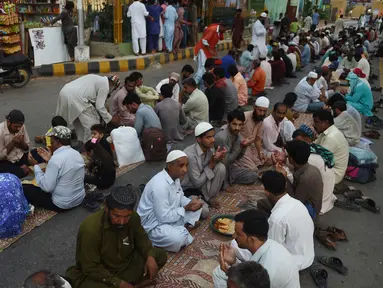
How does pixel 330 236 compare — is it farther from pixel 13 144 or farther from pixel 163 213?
pixel 13 144

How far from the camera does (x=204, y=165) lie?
Result: 470cm

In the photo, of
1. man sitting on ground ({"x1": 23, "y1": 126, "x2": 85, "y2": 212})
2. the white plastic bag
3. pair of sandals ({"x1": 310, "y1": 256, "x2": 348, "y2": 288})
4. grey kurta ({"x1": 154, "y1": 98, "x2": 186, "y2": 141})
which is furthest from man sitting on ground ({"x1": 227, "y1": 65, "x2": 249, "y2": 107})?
pair of sandals ({"x1": 310, "y1": 256, "x2": 348, "y2": 288})

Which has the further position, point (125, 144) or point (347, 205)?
point (125, 144)

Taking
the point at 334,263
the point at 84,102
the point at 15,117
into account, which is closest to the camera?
the point at 334,263

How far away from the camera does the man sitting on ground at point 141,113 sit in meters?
6.14

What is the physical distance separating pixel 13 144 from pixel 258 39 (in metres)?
9.92

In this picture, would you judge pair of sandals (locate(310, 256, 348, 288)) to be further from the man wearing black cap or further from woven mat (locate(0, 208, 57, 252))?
the man wearing black cap

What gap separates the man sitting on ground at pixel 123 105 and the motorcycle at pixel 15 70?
3.48 m

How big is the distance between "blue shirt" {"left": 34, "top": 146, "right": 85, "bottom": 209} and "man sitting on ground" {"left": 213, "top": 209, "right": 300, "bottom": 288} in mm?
2082

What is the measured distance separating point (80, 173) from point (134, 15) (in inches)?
351

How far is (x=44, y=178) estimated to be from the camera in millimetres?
4238

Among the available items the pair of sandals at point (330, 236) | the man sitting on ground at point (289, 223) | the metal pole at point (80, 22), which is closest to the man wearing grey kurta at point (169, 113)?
the pair of sandals at point (330, 236)

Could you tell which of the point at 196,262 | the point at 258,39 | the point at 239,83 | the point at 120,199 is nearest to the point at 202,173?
the point at 196,262

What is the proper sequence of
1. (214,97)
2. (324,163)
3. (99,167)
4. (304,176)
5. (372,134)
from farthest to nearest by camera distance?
(372,134)
(214,97)
(99,167)
(324,163)
(304,176)
